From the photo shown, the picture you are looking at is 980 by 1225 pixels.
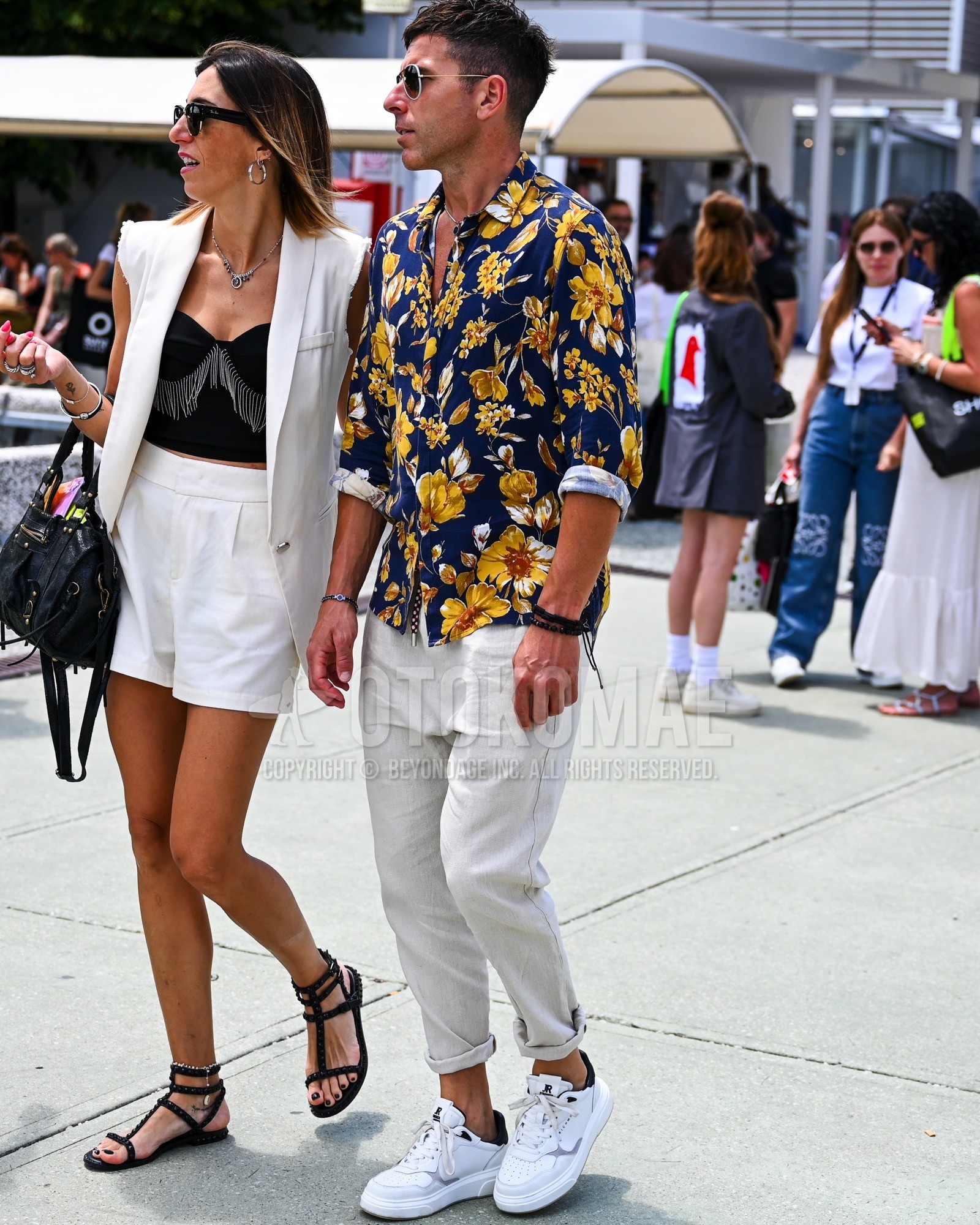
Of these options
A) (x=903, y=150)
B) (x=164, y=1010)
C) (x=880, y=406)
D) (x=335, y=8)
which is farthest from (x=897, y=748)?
(x=903, y=150)

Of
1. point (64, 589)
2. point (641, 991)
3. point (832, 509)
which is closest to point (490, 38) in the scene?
point (64, 589)

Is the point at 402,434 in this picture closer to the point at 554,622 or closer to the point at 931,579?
the point at 554,622

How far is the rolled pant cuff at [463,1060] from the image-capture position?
292 cm

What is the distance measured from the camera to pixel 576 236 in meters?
2.67

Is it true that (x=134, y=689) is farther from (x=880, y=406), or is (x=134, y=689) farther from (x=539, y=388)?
(x=880, y=406)

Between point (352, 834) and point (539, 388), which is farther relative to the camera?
point (352, 834)

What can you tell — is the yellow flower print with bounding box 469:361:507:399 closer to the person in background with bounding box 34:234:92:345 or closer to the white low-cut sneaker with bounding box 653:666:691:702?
the white low-cut sneaker with bounding box 653:666:691:702

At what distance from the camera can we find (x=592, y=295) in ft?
8.73

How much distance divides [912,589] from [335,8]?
56.2ft

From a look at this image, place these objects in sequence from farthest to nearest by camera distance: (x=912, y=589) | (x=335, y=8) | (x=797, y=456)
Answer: (x=335, y=8) → (x=797, y=456) → (x=912, y=589)

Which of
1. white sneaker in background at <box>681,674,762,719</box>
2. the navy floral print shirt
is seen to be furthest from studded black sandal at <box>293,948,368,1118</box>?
white sneaker in background at <box>681,674,762,719</box>

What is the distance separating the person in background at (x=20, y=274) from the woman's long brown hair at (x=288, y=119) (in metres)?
14.5

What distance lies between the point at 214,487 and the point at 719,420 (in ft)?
13.0

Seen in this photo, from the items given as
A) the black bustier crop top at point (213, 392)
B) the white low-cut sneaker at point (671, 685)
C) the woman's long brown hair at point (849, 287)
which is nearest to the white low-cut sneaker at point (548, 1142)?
the black bustier crop top at point (213, 392)
